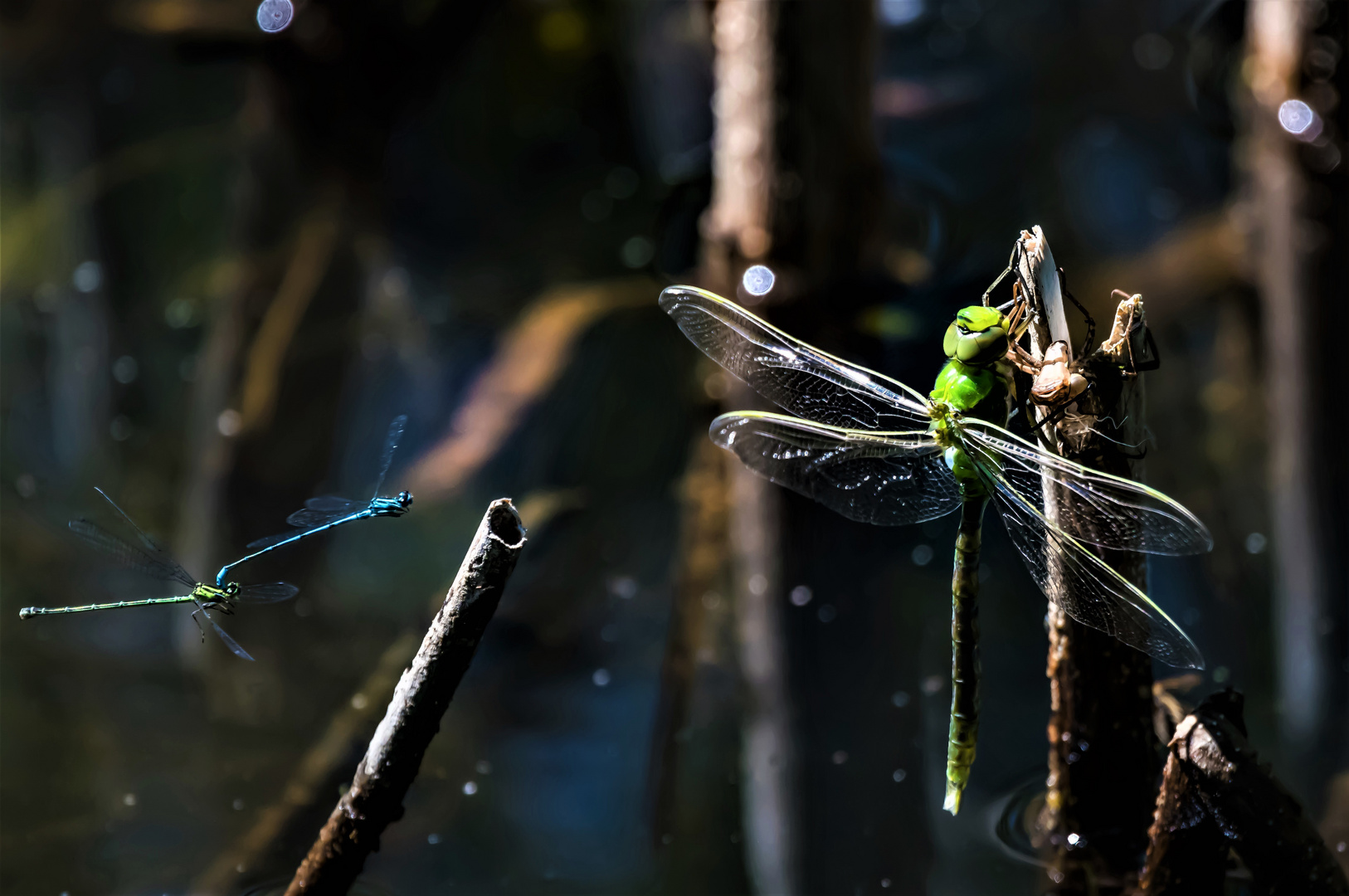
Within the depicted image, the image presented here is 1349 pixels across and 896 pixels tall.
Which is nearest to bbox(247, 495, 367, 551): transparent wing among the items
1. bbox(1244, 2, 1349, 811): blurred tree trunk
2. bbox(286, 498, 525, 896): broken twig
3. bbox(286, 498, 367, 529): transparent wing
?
bbox(286, 498, 367, 529): transparent wing

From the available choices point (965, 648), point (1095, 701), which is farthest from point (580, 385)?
point (1095, 701)

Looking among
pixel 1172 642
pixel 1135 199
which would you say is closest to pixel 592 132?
pixel 1135 199

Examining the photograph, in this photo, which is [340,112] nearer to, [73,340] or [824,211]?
[73,340]

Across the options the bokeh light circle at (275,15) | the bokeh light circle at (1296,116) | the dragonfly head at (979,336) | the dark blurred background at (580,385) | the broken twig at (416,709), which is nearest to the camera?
the broken twig at (416,709)

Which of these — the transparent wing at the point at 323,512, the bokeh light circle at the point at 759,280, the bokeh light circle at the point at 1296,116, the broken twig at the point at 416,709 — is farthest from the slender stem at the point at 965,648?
the bokeh light circle at the point at 1296,116

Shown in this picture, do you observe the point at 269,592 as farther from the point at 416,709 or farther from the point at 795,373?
the point at 795,373

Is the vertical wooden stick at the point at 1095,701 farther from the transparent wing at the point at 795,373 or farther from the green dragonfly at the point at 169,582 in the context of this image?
the green dragonfly at the point at 169,582
